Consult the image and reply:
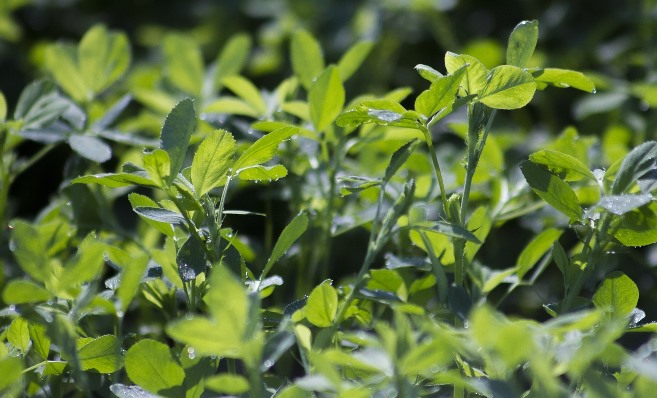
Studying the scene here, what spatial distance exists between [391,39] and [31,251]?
1.42m

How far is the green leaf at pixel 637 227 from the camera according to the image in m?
0.77

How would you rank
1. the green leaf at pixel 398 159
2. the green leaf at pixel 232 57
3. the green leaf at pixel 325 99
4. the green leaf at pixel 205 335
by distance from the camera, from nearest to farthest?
the green leaf at pixel 205 335, the green leaf at pixel 398 159, the green leaf at pixel 325 99, the green leaf at pixel 232 57

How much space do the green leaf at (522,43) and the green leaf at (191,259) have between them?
0.35m

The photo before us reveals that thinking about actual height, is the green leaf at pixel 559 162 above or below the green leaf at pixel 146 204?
above

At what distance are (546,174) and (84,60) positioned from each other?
27.8 inches

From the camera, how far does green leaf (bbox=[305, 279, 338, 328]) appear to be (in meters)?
0.71

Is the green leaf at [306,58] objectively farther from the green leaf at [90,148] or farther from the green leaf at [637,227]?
the green leaf at [637,227]

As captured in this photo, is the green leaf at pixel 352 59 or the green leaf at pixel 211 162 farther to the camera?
the green leaf at pixel 352 59

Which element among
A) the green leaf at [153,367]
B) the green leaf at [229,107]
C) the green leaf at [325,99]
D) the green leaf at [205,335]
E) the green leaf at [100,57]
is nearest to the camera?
the green leaf at [205,335]

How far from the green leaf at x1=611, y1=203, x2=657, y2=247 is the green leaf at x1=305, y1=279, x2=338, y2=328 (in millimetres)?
288

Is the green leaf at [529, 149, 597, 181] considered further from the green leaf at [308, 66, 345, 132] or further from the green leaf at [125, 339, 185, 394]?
the green leaf at [125, 339, 185, 394]

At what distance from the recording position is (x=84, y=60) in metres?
1.16

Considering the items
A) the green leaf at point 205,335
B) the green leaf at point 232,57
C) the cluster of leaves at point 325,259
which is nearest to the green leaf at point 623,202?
the cluster of leaves at point 325,259

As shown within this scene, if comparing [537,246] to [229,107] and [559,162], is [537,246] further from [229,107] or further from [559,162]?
[229,107]
